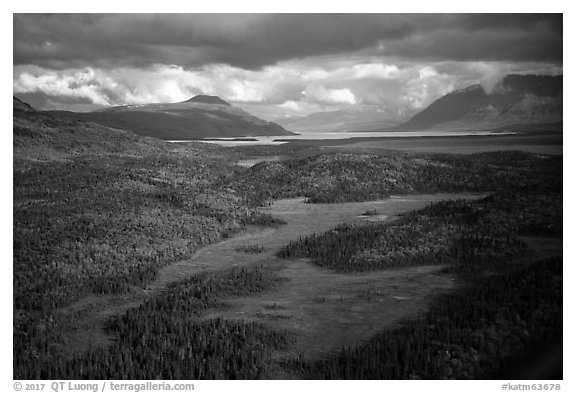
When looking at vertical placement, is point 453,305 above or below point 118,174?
below

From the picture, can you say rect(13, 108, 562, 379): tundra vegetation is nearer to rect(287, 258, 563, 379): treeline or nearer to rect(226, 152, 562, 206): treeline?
rect(287, 258, 563, 379): treeline

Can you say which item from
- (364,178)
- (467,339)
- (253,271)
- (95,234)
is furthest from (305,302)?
(364,178)

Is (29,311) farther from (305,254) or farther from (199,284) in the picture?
(305,254)

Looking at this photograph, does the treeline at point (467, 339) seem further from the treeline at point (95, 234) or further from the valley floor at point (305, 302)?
the treeline at point (95, 234)

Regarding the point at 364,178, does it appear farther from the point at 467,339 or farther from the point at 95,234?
the point at 467,339

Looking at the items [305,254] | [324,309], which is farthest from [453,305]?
[305,254]
